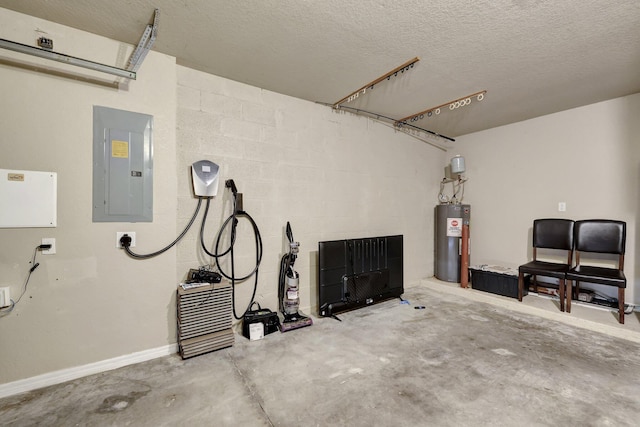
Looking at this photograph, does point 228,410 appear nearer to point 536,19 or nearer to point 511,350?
point 511,350

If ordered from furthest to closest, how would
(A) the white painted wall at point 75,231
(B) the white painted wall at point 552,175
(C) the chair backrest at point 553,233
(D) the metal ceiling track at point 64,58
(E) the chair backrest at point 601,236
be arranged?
1. (C) the chair backrest at point 553,233
2. (B) the white painted wall at point 552,175
3. (E) the chair backrest at point 601,236
4. (A) the white painted wall at point 75,231
5. (D) the metal ceiling track at point 64,58

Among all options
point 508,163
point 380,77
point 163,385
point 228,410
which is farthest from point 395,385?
point 508,163

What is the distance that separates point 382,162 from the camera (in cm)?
410

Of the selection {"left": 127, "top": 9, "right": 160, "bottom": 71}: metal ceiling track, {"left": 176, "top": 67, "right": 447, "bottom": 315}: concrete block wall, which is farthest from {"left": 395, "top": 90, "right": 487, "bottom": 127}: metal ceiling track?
{"left": 127, "top": 9, "right": 160, "bottom": 71}: metal ceiling track

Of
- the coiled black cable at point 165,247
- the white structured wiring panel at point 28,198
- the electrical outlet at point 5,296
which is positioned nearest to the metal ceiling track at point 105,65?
the white structured wiring panel at point 28,198

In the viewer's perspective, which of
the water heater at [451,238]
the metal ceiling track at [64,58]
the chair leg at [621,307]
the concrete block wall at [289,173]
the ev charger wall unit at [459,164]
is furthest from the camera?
the ev charger wall unit at [459,164]

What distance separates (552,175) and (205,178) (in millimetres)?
4426

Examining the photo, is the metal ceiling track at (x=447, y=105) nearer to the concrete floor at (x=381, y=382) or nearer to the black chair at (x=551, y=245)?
the black chair at (x=551, y=245)

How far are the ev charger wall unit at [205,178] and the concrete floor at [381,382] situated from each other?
1.41 m

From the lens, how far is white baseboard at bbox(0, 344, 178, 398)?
1863mm

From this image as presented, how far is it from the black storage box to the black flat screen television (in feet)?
3.77

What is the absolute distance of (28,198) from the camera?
6.25 feet

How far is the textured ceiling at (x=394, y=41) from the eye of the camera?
1815mm

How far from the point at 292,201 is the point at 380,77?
1.57m
